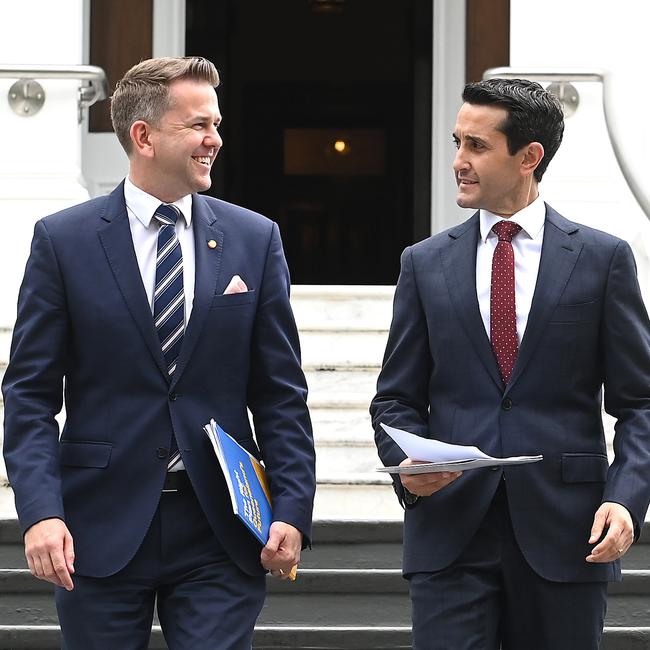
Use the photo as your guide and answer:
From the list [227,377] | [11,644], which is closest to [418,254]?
[227,377]

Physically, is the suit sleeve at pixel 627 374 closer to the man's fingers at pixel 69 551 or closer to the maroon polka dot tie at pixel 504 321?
the maroon polka dot tie at pixel 504 321

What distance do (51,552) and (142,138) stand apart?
89 centimetres

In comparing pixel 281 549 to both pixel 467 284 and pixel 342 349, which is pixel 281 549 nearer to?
pixel 467 284

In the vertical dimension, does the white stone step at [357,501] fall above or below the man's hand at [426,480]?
below

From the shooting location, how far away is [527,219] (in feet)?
10.9

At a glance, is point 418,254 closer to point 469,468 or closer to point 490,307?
point 490,307

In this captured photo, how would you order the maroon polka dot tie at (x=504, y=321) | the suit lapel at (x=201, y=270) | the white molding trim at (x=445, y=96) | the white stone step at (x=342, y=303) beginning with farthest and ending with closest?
the white molding trim at (x=445, y=96)
the white stone step at (x=342, y=303)
the maroon polka dot tie at (x=504, y=321)
the suit lapel at (x=201, y=270)

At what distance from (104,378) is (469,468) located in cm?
76

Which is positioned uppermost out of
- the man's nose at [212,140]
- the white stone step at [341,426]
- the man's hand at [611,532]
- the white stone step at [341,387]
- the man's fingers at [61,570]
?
the man's nose at [212,140]

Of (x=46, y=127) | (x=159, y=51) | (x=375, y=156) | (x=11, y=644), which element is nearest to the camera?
(x=11, y=644)

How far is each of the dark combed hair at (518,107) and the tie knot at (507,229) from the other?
0.14 m

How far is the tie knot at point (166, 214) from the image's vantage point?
322 centimetres

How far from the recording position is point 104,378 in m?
3.12

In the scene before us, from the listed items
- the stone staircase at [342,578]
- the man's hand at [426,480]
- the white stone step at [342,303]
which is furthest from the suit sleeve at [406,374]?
the white stone step at [342,303]
